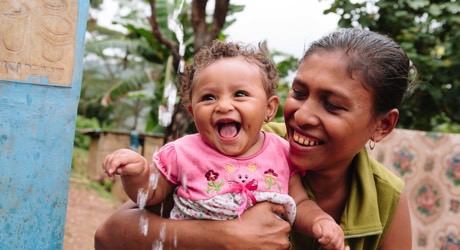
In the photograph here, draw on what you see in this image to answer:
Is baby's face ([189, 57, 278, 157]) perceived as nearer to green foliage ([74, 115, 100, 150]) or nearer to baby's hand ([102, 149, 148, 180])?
baby's hand ([102, 149, 148, 180])

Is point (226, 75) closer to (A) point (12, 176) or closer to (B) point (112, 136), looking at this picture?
(A) point (12, 176)

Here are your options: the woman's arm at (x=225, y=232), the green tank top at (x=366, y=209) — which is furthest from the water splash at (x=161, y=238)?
the green tank top at (x=366, y=209)

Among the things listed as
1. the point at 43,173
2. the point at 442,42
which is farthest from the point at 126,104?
the point at 43,173

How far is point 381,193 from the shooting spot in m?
2.07

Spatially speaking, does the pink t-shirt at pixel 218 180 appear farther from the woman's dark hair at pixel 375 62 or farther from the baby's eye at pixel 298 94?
the woman's dark hair at pixel 375 62

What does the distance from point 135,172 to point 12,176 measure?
4.02 feet

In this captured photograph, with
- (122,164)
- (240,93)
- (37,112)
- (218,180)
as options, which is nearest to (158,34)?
(37,112)

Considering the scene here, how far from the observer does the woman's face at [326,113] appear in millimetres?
1788

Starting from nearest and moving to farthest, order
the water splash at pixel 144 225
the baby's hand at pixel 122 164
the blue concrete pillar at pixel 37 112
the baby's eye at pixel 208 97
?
the baby's hand at pixel 122 164 → the baby's eye at pixel 208 97 → the water splash at pixel 144 225 → the blue concrete pillar at pixel 37 112

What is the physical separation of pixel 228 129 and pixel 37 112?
119cm

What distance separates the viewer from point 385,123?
197cm

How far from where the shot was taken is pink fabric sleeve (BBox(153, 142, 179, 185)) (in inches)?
73.3

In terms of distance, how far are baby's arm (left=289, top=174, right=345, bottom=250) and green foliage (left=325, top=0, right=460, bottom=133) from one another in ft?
9.68

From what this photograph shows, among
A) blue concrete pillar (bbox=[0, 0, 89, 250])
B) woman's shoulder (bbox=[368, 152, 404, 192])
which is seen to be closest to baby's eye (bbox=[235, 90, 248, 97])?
woman's shoulder (bbox=[368, 152, 404, 192])
